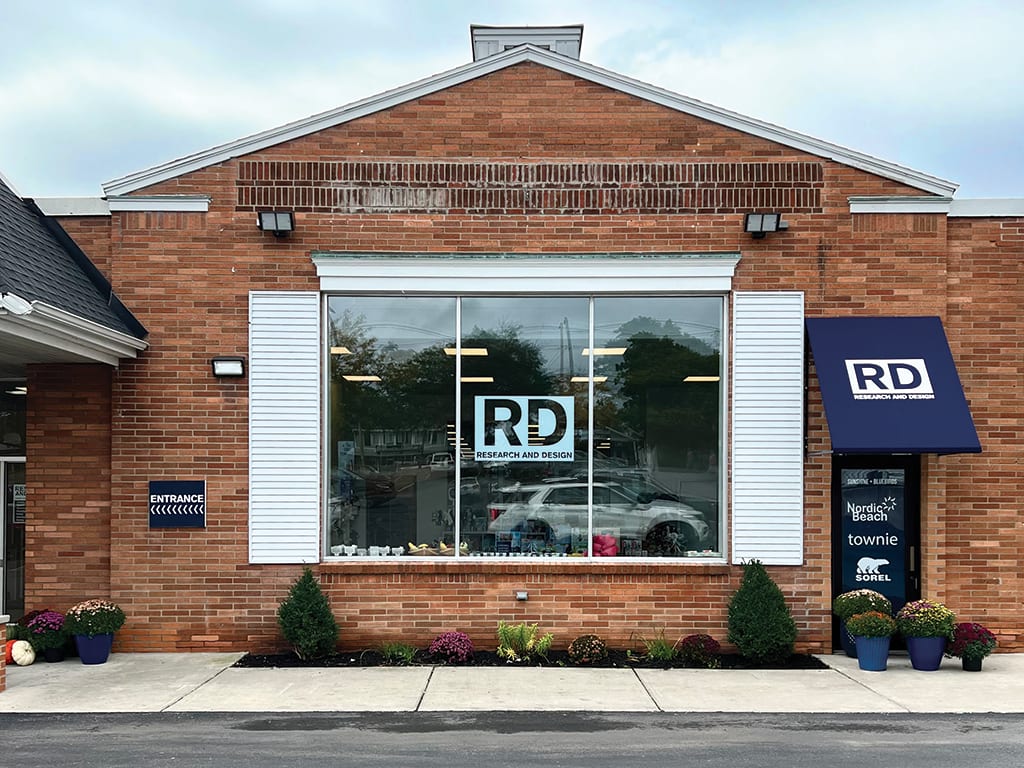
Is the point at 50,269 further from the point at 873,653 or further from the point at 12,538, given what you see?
the point at 873,653

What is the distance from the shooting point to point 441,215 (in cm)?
1100

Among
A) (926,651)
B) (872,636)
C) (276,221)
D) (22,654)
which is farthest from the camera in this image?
(276,221)

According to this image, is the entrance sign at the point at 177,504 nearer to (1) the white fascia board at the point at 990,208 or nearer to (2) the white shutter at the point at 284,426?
(2) the white shutter at the point at 284,426

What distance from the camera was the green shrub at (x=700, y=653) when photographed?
10.3 meters

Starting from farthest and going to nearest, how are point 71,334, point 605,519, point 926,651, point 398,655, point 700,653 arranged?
point 605,519 → point 398,655 → point 700,653 → point 926,651 → point 71,334

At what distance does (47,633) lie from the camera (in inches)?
403

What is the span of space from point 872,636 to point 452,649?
4.34 m

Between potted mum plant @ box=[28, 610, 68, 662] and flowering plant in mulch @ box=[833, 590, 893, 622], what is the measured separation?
8.21m

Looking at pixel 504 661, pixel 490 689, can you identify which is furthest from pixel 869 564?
pixel 490 689

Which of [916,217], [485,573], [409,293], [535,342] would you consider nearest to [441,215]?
[409,293]

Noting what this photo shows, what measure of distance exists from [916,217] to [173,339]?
8.46m

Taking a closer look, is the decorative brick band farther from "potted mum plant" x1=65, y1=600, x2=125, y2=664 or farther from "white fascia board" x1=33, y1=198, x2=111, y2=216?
"potted mum plant" x1=65, y1=600, x2=125, y2=664

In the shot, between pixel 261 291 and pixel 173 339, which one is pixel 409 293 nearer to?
pixel 261 291

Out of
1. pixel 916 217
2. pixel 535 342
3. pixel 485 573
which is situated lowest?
pixel 485 573
